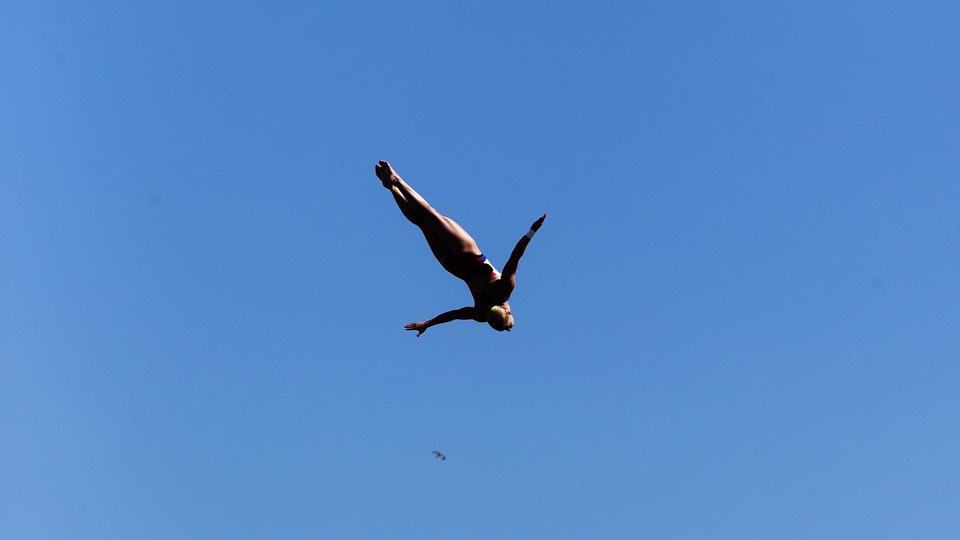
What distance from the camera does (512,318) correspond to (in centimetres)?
3772

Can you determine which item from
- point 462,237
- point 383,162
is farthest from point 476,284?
point 383,162

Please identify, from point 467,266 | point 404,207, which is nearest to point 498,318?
point 467,266

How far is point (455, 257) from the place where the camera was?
3866 centimetres

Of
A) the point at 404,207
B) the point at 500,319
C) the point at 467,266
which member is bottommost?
the point at 500,319

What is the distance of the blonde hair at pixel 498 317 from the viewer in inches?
1464

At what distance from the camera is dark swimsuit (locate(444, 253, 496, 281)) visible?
3859 centimetres

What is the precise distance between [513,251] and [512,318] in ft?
6.55

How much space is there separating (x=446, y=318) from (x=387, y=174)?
Answer: 3.60 metres

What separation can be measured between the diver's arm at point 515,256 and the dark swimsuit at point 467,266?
1071 millimetres

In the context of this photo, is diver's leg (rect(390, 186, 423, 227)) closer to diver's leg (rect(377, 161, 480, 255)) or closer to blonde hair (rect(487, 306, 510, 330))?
diver's leg (rect(377, 161, 480, 255))

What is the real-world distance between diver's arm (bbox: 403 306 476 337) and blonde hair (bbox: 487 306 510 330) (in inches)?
31.6

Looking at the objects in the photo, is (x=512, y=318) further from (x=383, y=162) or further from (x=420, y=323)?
Result: (x=383, y=162)

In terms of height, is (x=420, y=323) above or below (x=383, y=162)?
below

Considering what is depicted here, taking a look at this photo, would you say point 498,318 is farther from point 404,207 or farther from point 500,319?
point 404,207
